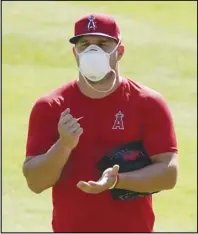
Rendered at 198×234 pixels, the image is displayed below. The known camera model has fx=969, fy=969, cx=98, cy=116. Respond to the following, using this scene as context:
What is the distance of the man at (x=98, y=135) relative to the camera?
13.5 feet

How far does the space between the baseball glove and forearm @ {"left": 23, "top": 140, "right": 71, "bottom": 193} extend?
178 millimetres

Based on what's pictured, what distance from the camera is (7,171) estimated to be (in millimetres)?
10422

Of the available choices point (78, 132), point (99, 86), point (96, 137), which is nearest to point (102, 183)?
point (78, 132)

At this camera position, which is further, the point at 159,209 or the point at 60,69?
the point at 60,69

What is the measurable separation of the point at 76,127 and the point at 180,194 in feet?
21.6

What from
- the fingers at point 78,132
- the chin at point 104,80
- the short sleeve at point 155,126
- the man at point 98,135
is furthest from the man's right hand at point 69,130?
the short sleeve at point 155,126

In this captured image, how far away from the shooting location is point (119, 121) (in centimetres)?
415

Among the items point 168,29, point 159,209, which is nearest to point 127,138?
point 159,209

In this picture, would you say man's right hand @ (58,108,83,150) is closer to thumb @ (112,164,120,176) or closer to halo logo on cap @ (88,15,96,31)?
thumb @ (112,164,120,176)

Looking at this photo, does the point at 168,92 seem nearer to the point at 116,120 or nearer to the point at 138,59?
the point at 138,59

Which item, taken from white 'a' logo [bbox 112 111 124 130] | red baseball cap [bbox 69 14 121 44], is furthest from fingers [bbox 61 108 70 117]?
red baseball cap [bbox 69 14 121 44]

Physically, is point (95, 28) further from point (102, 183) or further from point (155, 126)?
point (102, 183)

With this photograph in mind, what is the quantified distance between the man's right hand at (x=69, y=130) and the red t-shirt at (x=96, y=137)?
18cm

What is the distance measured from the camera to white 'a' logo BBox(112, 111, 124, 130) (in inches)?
163
